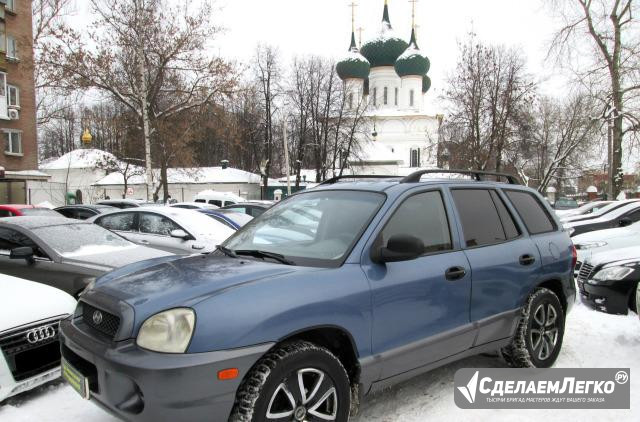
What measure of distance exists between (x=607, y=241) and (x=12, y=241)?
31.4 feet

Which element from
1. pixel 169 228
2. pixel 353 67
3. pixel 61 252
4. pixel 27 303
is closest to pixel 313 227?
pixel 27 303

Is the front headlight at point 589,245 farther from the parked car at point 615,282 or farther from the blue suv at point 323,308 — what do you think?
the blue suv at point 323,308

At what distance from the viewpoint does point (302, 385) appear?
113 inches

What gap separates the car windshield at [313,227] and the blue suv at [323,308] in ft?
0.05

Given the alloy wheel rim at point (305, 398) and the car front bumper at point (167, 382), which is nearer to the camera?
the car front bumper at point (167, 382)

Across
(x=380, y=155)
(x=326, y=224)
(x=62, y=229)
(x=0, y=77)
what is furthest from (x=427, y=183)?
(x=380, y=155)

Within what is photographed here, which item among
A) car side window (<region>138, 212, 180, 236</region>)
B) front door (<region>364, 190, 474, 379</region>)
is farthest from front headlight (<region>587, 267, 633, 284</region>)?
car side window (<region>138, 212, 180, 236</region>)

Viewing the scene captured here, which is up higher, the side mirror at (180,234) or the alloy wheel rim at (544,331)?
the side mirror at (180,234)

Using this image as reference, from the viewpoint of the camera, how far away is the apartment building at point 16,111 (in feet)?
95.8

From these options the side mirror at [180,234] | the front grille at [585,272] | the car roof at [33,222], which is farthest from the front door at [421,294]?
the side mirror at [180,234]

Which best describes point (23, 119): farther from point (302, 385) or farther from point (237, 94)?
point (302, 385)

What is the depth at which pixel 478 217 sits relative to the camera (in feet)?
13.9

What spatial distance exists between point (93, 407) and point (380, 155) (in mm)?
55524

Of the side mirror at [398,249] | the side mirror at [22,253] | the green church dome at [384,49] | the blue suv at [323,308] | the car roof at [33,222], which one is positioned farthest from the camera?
the green church dome at [384,49]
